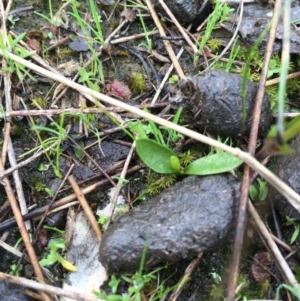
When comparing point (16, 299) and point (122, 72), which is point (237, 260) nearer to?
point (16, 299)

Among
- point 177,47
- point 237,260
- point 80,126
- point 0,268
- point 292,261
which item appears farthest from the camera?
point 177,47

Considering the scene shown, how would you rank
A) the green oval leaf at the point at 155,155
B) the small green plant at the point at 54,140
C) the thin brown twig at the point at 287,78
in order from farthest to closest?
the thin brown twig at the point at 287,78 < the small green plant at the point at 54,140 < the green oval leaf at the point at 155,155

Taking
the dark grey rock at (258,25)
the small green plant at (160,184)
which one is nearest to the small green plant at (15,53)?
the small green plant at (160,184)

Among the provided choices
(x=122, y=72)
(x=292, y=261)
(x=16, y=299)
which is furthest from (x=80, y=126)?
(x=292, y=261)

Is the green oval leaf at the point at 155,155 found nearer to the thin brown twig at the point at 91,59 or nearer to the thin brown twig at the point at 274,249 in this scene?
the thin brown twig at the point at 274,249

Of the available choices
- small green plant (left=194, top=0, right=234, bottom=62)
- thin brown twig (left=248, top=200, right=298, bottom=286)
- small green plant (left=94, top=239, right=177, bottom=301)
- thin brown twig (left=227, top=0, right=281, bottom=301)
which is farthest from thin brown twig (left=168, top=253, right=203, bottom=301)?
small green plant (left=194, top=0, right=234, bottom=62)
